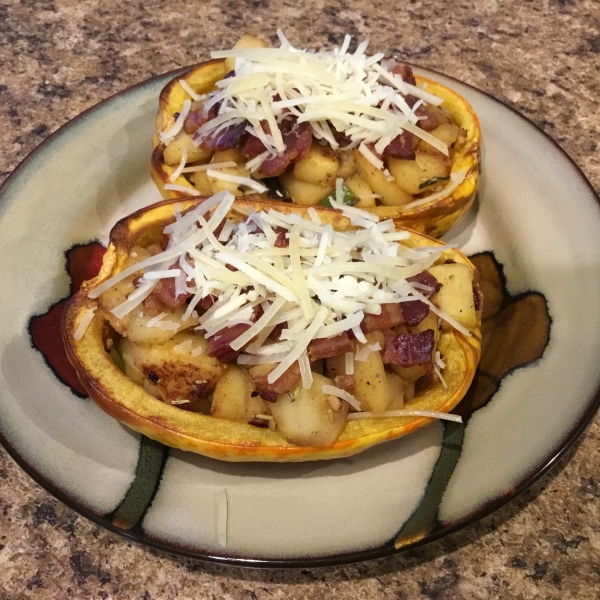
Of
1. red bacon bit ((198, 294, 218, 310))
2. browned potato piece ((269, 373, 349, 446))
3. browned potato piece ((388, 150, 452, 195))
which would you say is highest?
browned potato piece ((388, 150, 452, 195))

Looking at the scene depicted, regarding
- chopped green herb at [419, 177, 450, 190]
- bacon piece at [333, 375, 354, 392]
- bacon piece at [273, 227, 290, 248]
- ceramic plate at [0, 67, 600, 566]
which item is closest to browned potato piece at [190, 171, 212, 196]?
ceramic plate at [0, 67, 600, 566]

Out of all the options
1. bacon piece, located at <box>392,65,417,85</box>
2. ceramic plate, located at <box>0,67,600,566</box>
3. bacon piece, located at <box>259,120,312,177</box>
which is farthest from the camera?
bacon piece, located at <box>392,65,417,85</box>

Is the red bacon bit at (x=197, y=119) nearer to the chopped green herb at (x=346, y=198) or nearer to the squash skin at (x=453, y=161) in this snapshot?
the squash skin at (x=453, y=161)

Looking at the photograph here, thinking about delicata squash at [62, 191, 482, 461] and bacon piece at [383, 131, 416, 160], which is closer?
delicata squash at [62, 191, 482, 461]

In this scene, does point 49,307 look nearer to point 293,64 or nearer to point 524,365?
point 293,64

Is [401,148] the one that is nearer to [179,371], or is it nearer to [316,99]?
[316,99]

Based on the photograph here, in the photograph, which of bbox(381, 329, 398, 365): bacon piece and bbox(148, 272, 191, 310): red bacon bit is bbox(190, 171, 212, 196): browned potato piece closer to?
bbox(148, 272, 191, 310): red bacon bit

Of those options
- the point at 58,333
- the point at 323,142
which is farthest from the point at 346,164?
the point at 58,333

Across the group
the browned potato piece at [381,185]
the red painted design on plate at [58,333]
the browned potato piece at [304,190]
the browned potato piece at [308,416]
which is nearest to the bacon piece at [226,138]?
the browned potato piece at [304,190]
